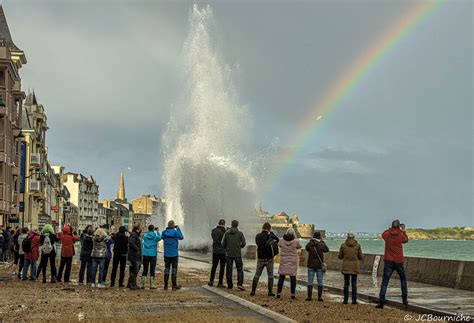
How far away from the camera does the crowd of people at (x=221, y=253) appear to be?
1614 cm

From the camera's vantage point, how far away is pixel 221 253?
65.6ft

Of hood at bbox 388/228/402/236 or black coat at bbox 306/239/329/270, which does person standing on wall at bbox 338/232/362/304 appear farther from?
hood at bbox 388/228/402/236

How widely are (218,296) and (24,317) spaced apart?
564cm

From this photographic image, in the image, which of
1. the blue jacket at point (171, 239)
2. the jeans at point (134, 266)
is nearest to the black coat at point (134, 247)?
the jeans at point (134, 266)

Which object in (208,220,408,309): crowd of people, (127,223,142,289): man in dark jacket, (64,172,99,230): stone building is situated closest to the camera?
(208,220,408,309): crowd of people

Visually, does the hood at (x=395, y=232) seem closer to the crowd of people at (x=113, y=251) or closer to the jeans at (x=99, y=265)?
the crowd of people at (x=113, y=251)

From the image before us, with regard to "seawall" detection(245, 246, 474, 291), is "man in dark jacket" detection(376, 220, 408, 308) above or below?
above

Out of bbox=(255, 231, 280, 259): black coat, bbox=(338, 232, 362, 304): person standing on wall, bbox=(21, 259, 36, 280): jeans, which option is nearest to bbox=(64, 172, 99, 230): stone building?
bbox=(21, 259, 36, 280): jeans

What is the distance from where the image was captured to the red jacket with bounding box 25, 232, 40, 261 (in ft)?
76.2

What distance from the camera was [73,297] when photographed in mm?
16797

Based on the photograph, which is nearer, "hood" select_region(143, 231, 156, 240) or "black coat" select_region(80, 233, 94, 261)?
"hood" select_region(143, 231, 156, 240)

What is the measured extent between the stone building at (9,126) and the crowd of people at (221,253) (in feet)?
84.1

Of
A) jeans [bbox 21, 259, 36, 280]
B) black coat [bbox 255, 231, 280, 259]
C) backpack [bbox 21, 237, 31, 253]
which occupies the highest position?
black coat [bbox 255, 231, 280, 259]

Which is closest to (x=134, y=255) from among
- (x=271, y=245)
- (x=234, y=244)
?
(x=234, y=244)
